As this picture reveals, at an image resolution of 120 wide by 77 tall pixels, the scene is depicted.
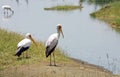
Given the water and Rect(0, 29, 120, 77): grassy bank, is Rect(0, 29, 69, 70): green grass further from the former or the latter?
the water

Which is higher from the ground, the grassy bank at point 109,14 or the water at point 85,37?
the grassy bank at point 109,14

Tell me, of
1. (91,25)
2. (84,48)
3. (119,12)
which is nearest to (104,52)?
(84,48)

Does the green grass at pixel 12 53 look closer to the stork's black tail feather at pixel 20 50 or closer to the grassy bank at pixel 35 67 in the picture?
the grassy bank at pixel 35 67

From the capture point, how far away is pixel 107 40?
3066cm

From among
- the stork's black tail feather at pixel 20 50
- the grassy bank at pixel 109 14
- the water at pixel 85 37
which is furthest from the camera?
the grassy bank at pixel 109 14

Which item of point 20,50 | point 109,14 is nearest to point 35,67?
point 20,50

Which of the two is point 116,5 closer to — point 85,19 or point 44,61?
point 85,19

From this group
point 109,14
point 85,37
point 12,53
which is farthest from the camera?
point 109,14

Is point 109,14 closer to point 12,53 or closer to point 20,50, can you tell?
point 12,53

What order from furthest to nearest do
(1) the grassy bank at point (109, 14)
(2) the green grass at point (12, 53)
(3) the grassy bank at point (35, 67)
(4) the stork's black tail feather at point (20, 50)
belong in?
(1) the grassy bank at point (109, 14)
(4) the stork's black tail feather at point (20, 50)
(2) the green grass at point (12, 53)
(3) the grassy bank at point (35, 67)

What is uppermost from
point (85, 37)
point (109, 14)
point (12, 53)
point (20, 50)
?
point (109, 14)

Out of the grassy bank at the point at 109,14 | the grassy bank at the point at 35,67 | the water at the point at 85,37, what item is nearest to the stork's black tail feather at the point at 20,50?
the grassy bank at the point at 35,67

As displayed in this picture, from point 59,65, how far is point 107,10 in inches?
1266

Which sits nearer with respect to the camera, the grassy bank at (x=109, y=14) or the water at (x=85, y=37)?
the water at (x=85, y=37)
